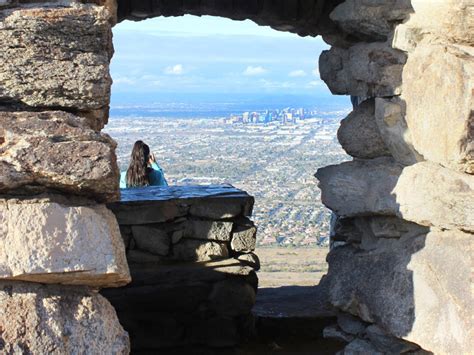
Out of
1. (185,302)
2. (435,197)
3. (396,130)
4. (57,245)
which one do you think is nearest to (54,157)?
(57,245)

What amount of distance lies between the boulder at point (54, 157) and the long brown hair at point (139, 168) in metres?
3.98

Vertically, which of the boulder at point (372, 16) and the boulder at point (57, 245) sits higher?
the boulder at point (372, 16)

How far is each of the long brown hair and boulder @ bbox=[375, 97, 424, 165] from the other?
3.32 m

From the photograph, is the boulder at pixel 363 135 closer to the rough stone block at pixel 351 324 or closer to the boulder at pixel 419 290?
the boulder at pixel 419 290

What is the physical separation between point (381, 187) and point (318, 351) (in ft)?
7.48

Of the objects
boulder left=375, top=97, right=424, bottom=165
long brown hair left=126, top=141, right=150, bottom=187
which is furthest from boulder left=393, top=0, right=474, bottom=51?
long brown hair left=126, top=141, right=150, bottom=187

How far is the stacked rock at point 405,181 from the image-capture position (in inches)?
112

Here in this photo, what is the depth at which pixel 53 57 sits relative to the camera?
8.30 ft

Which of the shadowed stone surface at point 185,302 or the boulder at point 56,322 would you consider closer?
the boulder at point 56,322

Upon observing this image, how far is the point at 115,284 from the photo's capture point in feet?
8.29

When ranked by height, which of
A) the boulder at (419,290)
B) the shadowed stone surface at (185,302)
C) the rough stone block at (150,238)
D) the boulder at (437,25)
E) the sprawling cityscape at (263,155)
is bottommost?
the sprawling cityscape at (263,155)

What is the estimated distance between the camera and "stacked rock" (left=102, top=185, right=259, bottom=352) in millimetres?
5199

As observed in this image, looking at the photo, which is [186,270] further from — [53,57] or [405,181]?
[53,57]

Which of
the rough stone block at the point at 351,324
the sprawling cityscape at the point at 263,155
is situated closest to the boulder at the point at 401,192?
the rough stone block at the point at 351,324
